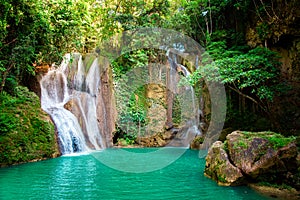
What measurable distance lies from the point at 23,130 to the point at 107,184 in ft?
15.7

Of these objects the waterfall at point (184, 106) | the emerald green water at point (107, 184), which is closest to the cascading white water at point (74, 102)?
the emerald green water at point (107, 184)

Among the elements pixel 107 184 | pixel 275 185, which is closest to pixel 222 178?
pixel 275 185

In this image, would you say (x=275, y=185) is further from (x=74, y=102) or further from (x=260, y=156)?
(x=74, y=102)

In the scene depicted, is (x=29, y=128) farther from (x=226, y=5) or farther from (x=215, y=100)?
(x=226, y=5)

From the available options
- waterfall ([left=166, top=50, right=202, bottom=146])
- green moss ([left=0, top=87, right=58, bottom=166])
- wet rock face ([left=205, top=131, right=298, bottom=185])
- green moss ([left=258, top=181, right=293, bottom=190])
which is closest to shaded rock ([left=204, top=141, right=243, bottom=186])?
wet rock face ([left=205, top=131, right=298, bottom=185])

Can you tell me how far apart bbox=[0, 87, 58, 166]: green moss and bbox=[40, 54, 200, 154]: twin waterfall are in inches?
41.8

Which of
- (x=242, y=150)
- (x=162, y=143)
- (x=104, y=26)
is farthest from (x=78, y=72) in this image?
(x=242, y=150)

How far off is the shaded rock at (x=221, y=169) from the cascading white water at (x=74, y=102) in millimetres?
6936

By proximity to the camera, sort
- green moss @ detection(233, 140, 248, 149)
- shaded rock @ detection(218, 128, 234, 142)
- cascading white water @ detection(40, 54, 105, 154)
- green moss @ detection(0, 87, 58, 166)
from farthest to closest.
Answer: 1. shaded rock @ detection(218, 128, 234, 142)
2. cascading white water @ detection(40, 54, 105, 154)
3. green moss @ detection(0, 87, 58, 166)
4. green moss @ detection(233, 140, 248, 149)

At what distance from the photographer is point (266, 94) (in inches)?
363

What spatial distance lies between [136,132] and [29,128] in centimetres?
1001

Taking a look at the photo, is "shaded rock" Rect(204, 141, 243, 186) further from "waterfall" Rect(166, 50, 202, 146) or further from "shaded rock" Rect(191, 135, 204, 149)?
"waterfall" Rect(166, 50, 202, 146)

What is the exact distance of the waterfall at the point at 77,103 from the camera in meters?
12.2

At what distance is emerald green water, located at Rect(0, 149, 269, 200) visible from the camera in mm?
5277
